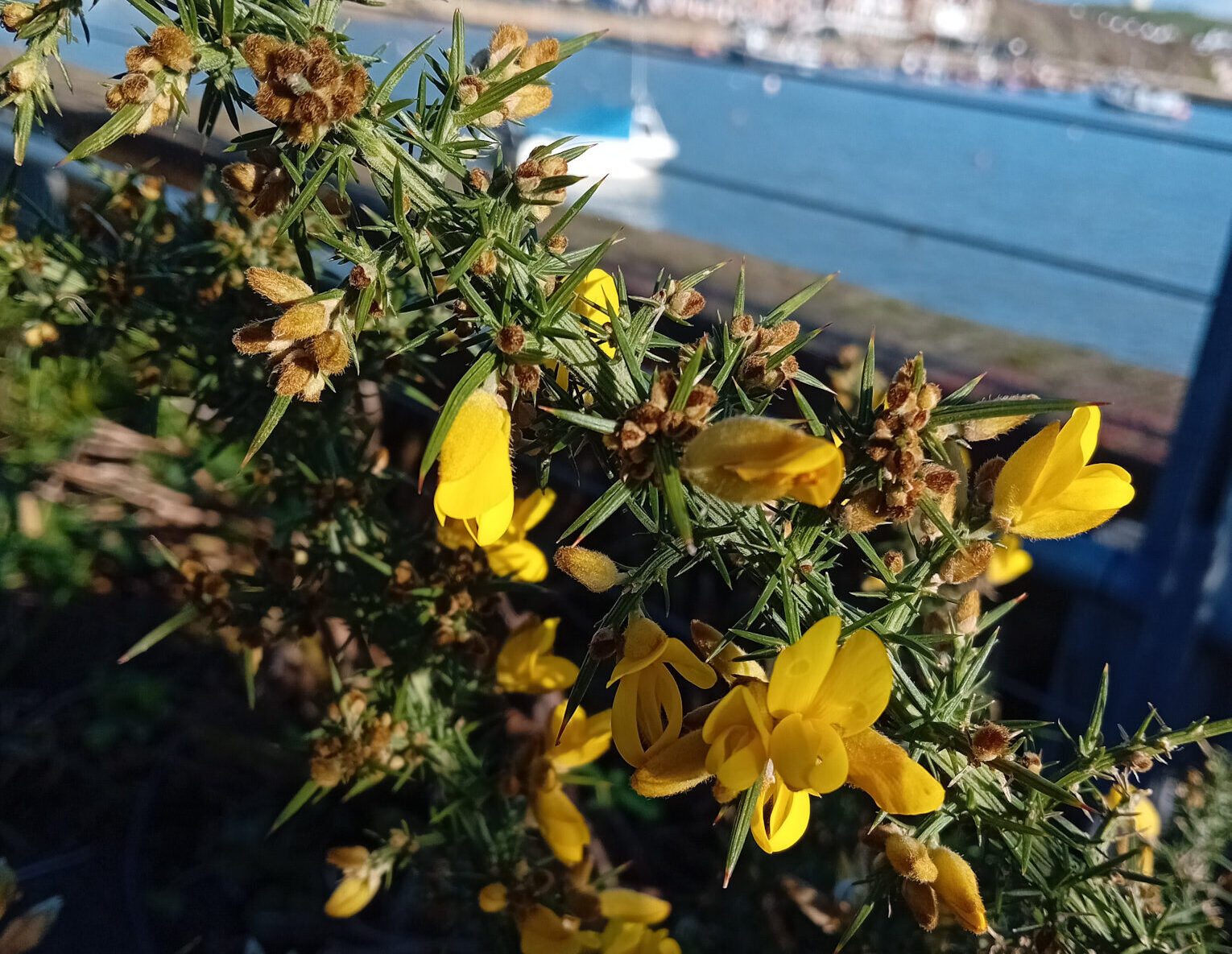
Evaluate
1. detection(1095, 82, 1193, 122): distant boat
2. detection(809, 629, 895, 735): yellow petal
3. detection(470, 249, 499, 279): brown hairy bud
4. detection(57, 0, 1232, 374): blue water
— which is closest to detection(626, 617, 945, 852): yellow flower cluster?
detection(809, 629, 895, 735): yellow petal

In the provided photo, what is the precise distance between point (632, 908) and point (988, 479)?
56cm

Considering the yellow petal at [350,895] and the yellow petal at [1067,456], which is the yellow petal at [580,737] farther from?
the yellow petal at [1067,456]

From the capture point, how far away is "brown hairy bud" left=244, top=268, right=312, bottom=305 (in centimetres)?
41

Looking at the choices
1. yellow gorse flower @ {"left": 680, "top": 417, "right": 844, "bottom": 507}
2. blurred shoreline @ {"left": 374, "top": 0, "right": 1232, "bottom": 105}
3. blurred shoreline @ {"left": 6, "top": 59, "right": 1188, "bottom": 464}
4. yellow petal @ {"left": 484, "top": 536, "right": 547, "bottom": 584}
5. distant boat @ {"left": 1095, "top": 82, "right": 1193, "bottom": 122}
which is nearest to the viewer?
yellow gorse flower @ {"left": 680, "top": 417, "right": 844, "bottom": 507}

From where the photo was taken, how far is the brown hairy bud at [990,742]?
429 millimetres

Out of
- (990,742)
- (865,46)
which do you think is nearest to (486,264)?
(990,742)

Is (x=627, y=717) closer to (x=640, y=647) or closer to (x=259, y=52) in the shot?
(x=640, y=647)

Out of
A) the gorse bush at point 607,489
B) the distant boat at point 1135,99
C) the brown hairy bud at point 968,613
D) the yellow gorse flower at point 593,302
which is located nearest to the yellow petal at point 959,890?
the gorse bush at point 607,489

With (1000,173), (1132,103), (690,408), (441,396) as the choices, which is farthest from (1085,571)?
(1132,103)

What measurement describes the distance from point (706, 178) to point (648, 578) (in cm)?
180

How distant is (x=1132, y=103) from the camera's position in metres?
2.72

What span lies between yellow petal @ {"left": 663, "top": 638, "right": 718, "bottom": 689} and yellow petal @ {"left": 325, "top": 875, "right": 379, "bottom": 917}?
518 millimetres

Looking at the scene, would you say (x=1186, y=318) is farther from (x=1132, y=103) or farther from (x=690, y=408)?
(x=690, y=408)

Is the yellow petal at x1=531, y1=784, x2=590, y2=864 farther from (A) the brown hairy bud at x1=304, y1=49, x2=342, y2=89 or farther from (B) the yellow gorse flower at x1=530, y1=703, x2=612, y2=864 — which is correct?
(A) the brown hairy bud at x1=304, y1=49, x2=342, y2=89
